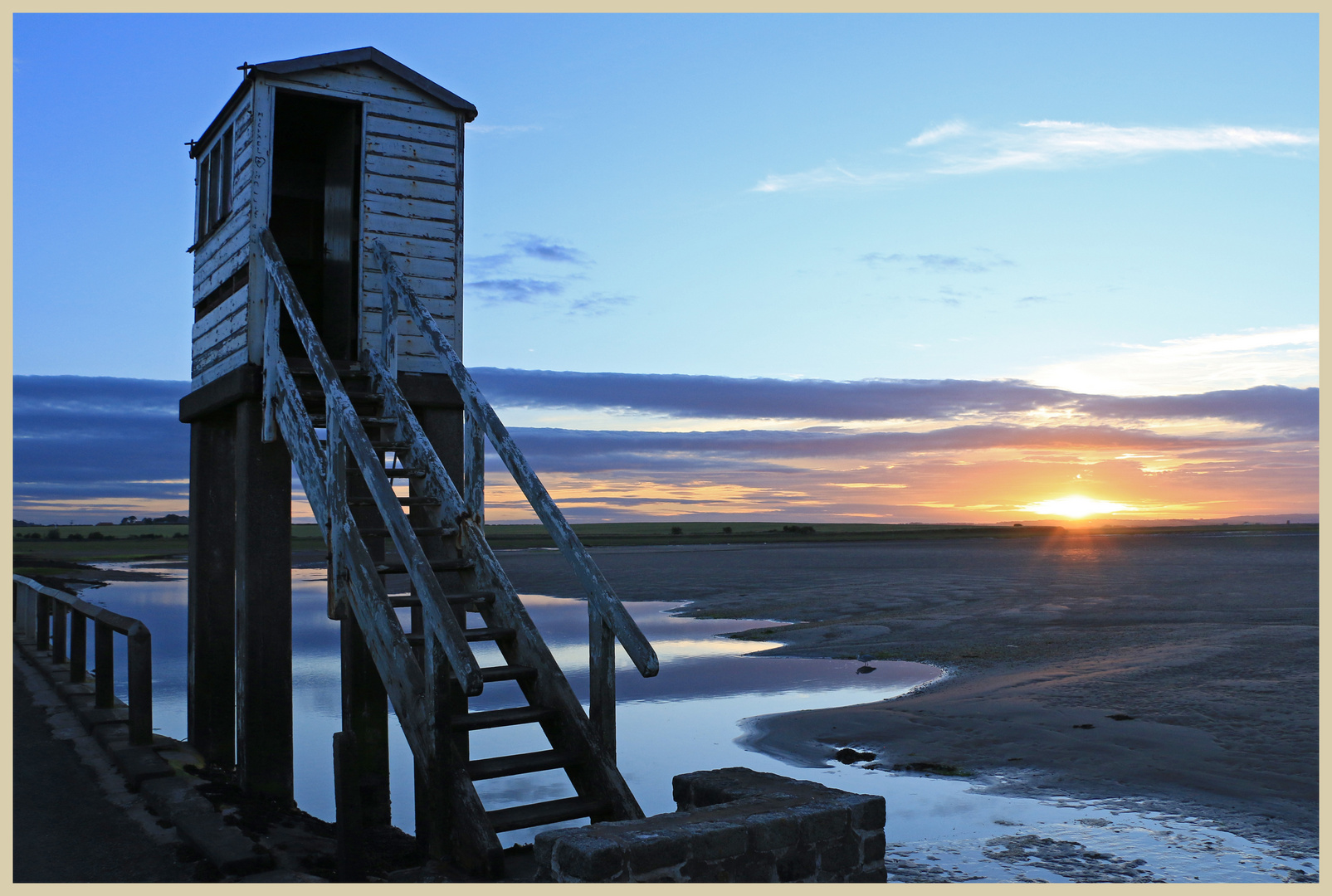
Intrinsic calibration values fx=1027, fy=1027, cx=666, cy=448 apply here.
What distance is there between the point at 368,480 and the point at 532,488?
42.5 inches

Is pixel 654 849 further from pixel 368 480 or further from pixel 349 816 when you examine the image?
pixel 368 480

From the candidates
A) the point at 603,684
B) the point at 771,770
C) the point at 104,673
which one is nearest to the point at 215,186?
the point at 104,673

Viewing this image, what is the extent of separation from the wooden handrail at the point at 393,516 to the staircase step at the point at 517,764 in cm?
54

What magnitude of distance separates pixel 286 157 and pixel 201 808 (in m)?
8.28

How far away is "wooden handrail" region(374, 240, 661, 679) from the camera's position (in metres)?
5.73

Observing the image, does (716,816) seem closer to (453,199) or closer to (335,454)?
(335,454)

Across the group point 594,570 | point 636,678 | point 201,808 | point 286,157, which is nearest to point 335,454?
point 594,570

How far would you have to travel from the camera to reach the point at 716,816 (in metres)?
4.47

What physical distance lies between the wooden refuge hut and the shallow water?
174 cm

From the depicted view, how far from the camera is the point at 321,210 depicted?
12.9 metres

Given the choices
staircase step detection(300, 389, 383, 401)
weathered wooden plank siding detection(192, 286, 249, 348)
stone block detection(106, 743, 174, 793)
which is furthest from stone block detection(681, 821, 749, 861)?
weathered wooden plank siding detection(192, 286, 249, 348)

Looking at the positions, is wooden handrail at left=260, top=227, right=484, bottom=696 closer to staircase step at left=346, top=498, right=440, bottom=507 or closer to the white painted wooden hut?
staircase step at left=346, top=498, right=440, bottom=507

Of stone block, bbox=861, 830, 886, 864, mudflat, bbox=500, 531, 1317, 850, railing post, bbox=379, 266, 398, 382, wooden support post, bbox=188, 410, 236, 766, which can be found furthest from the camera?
wooden support post, bbox=188, 410, 236, 766

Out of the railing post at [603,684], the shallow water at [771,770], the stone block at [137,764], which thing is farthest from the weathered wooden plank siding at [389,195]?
the shallow water at [771,770]
